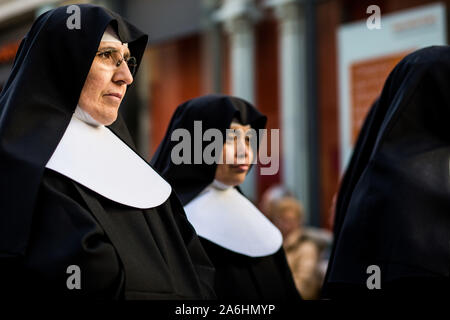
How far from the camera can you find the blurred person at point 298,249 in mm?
5484

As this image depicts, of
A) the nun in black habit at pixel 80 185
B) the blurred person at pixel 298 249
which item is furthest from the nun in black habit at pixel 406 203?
the blurred person at pixel 298 249

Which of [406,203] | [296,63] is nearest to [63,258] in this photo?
[406,203]

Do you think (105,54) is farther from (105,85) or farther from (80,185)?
(80,185)

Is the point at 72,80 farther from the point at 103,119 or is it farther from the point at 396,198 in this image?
the point at 396,198

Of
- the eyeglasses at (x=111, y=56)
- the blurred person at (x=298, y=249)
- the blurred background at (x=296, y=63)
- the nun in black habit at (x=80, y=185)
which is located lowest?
the blurred person at (x=298, y=249)

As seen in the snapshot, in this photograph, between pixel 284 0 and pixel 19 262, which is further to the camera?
pixel 284 0

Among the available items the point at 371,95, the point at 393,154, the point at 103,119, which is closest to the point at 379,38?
the point at 371,95

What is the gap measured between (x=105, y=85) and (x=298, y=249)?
3658 millimetres

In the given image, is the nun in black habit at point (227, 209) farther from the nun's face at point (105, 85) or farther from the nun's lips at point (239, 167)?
the nun's face at point (105, 85)

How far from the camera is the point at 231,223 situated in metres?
3.40

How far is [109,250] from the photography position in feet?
7.02

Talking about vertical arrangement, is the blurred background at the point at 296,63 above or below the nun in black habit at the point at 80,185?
above

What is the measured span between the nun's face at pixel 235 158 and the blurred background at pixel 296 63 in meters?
3.86

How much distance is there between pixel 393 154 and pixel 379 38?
502 cm
